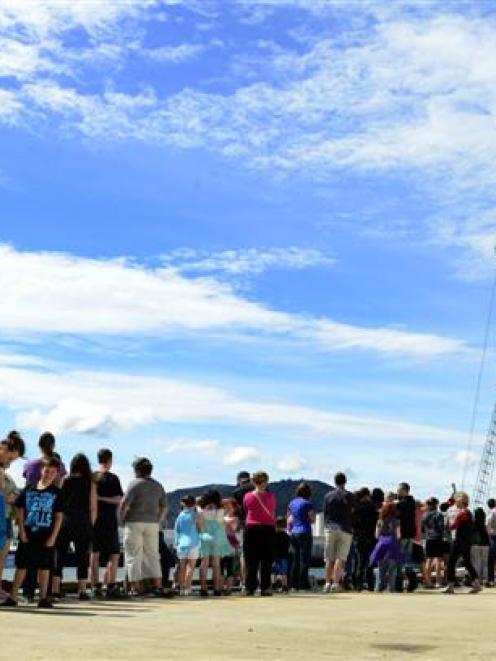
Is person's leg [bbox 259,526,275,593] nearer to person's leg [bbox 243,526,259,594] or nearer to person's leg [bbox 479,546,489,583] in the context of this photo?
person's leg [bbox 243,526,259,594]

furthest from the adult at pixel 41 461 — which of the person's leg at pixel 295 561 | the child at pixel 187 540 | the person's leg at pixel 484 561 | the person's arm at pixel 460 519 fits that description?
the person's leg at pixel 484 561

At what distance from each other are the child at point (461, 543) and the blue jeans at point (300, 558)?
2.44 m

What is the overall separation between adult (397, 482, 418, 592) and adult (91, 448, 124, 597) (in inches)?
242

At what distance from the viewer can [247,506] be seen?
17234 mm

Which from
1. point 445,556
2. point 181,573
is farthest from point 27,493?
point 445,556

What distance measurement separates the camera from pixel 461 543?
66.1ft

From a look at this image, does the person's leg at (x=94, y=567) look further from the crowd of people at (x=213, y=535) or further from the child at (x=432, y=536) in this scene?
the child at (x=432, y=536)

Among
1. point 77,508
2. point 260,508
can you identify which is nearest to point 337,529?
point 260,508

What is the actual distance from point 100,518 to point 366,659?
290 inches

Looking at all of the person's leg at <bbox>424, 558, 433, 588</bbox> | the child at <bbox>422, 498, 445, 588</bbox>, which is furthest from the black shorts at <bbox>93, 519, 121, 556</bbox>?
the person's leg at <bbox>424, 558, 433, 588</bbox>

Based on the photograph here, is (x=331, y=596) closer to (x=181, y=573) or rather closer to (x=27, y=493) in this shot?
(x=181, y=573)

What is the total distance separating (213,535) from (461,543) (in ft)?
16.3

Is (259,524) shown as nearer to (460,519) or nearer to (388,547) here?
(388,547)

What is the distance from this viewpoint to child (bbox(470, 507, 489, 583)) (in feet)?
73.3
